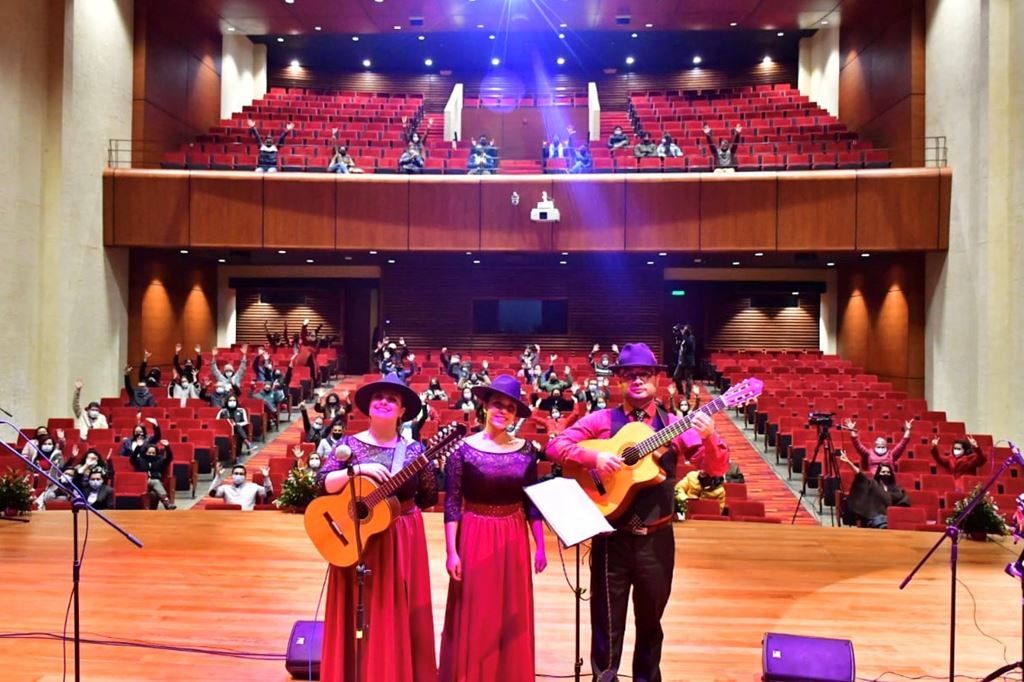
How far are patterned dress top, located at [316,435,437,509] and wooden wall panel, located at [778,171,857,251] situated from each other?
11944 mm

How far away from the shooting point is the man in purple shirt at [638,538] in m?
3.12

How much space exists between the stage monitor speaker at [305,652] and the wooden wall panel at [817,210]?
1191 cm

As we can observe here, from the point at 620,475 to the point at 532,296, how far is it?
1555cm

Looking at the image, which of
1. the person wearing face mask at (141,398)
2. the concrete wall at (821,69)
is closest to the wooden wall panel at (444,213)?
the person wearing face mask at (141,398)

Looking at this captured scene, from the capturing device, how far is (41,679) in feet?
12.1

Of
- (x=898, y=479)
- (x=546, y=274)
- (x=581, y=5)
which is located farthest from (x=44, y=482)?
(x=581, y=5)

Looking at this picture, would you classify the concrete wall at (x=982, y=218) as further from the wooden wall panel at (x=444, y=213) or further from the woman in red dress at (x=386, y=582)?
the woman in red dress at (x=386, y=582)

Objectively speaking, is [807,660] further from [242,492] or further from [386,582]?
[242,492]

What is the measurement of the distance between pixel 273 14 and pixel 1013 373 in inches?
632

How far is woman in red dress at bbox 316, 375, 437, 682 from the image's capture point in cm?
299

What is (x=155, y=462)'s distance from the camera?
27.5 ft

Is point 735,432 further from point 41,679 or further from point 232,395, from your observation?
point 41,679

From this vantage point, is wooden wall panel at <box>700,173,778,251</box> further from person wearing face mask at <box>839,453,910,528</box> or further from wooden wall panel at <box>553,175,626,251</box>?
person wearing face mask at <box>839,453,910,528</box>

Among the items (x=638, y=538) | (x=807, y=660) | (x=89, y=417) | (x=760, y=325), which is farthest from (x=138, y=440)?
(x=760, y=325)
